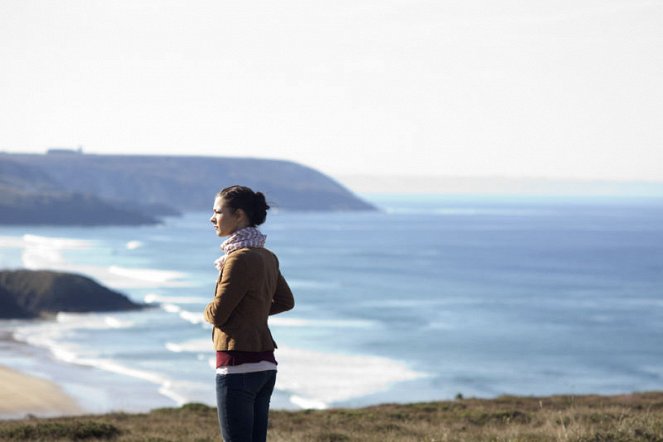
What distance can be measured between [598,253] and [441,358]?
9027 centimetres

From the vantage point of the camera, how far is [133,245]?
492 ft

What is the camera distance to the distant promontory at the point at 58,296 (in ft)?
235

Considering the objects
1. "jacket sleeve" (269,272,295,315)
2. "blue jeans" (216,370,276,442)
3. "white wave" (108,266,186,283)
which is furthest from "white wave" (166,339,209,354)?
"blue jeans" (216,370,276,442)

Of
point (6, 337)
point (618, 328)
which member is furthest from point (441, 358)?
point (6, 337)

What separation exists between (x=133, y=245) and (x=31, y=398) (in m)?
114

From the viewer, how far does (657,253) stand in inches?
5507

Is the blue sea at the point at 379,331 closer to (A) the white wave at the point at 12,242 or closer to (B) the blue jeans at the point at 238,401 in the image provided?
(A) the white wave at the point at 12,242

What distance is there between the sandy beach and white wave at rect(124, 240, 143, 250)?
334 feet

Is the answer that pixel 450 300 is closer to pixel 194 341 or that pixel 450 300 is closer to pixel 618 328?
pixel 618 328

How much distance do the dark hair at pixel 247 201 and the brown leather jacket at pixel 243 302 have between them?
8.4 inches

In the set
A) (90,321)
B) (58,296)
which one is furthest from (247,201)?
(58,296)

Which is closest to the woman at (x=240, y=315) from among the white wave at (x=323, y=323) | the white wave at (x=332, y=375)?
the white wave at (x=332, y=375)

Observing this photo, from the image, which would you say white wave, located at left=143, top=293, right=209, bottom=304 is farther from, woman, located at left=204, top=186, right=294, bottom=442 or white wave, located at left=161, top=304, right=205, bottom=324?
woman, located at left=204, top=186, right=294, bottom=442

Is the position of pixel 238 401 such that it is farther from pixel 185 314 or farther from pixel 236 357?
pixel 185 314
